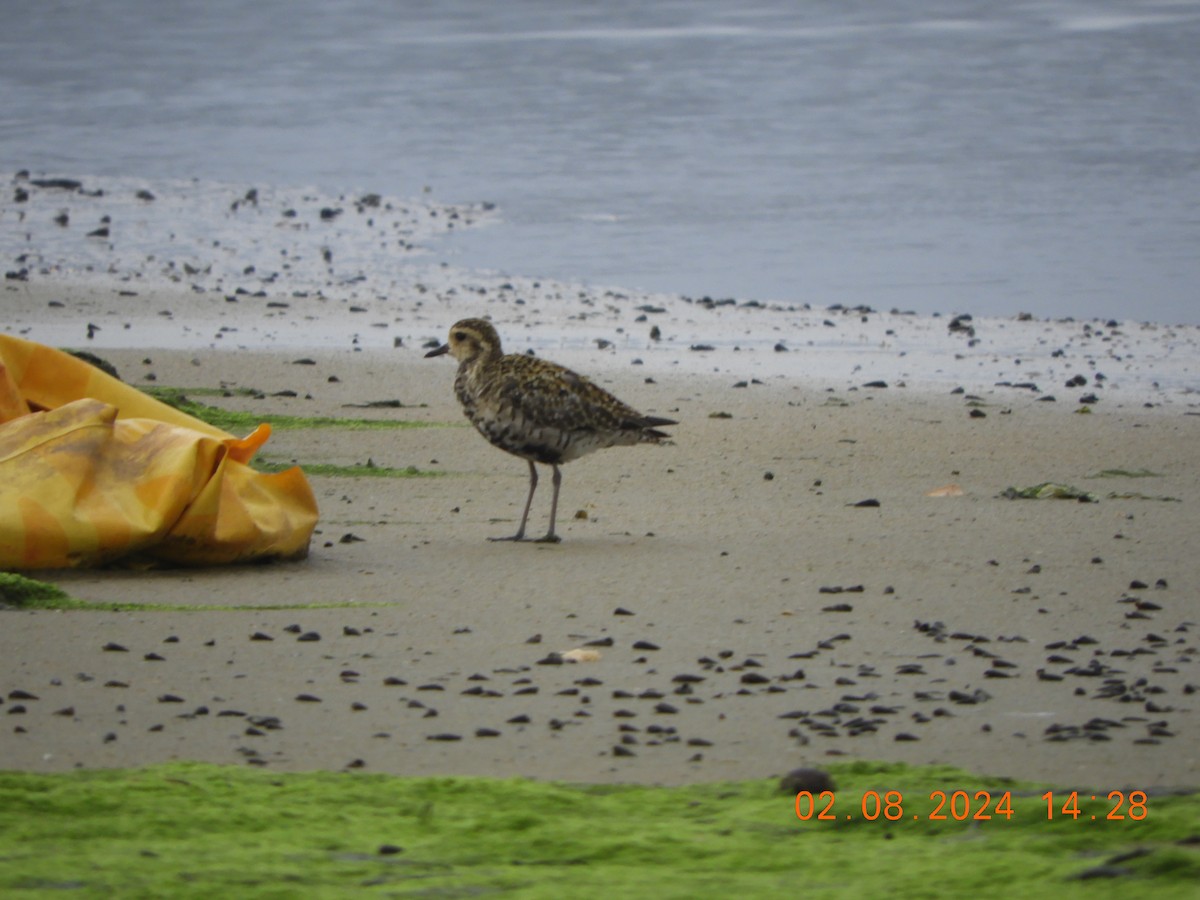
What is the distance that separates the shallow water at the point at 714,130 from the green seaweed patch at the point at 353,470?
6.89 meters

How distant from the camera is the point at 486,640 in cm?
598

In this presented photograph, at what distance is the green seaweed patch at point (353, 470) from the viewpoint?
902 cm

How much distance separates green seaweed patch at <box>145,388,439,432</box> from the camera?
32.6ft

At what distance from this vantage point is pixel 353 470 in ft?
29.9

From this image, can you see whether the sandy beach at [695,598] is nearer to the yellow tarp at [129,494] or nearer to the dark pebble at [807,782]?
the yellow tarp at [129,494]

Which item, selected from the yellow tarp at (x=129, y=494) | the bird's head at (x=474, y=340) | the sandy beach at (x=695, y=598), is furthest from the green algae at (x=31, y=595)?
the bird's head at (x=474, y=340)

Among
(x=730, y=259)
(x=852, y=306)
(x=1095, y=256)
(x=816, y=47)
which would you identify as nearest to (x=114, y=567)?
(x=852, y=306)

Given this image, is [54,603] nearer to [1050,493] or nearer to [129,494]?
[129,494]

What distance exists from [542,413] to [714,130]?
17850 mm

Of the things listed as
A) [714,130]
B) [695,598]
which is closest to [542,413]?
[695,598]

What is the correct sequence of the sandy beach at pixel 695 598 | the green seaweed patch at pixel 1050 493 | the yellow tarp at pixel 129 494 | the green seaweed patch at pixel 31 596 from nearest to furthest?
the sandy beach at pixel 695 598, the green seaweed patch at pixel 31 596, the yellow tarp at pixel 129 494, the green seaweed patch at pixel 1050 493

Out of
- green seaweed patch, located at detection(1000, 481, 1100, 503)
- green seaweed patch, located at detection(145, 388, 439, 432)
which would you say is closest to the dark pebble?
green seaweed patch, located at detection(1000, 481, 1100, 503)

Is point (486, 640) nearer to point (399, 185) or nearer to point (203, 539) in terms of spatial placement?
point (203, 539)

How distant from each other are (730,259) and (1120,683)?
12378 mm
